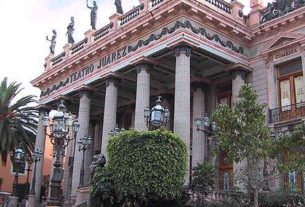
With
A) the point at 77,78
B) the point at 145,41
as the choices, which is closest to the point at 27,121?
the point at 77,78

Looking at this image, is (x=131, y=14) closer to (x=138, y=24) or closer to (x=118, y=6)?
(x=138, y=24)

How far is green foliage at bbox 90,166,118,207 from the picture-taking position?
1585cm

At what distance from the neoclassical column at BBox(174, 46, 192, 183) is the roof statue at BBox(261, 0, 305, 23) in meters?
4.80

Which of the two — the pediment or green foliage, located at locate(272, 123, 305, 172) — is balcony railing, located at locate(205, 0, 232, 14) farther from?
green foliage, located at locate(272, 123, 305, 172)

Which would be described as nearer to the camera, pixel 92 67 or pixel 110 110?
pixel 110 110

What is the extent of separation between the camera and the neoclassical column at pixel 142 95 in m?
20.9

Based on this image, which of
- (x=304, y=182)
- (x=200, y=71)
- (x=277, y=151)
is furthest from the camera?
(x=200, y=71)

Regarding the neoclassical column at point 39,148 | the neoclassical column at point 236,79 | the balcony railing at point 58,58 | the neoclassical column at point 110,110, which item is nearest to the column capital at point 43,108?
the neoclassical column at point 39,148

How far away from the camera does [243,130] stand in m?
13.2

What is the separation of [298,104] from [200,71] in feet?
19.8

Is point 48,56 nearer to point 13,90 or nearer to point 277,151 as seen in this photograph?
point 13,90

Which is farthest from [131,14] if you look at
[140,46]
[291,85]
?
[291,85]

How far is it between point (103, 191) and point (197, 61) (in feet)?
32.9

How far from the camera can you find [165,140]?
629 inches
